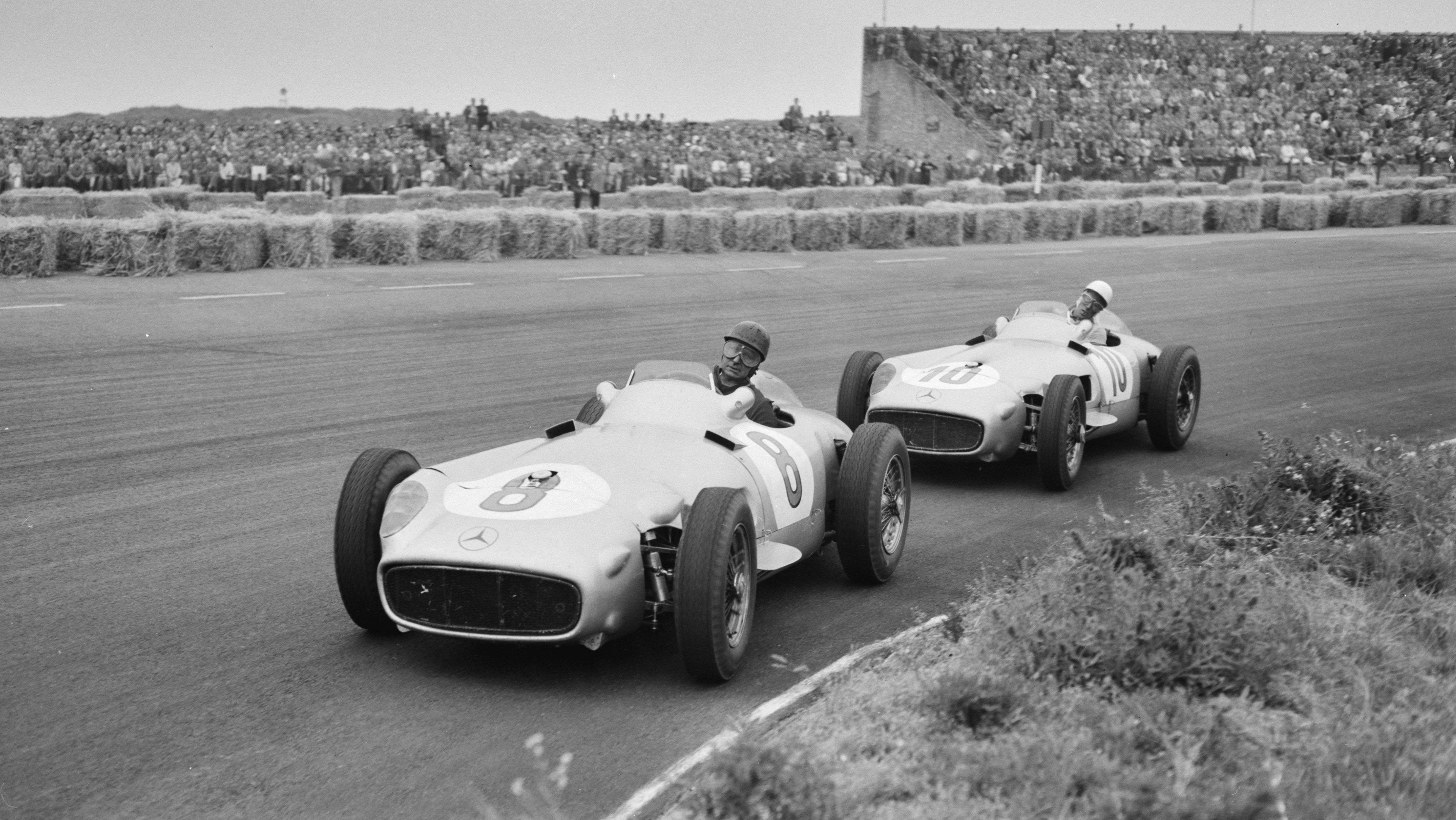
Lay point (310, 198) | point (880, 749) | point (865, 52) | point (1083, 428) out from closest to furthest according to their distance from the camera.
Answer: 1. point (880, 749)
2. point (1083, 428)
3. point (310, 198)
4. point (865, 52)

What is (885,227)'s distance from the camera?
25.6m

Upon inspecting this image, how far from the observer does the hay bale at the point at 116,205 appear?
844 inches

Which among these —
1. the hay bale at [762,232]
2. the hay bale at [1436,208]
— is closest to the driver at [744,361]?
the hay bale at [762,232]

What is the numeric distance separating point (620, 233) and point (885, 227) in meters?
5.71

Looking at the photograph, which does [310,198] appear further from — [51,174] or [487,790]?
[487,790]

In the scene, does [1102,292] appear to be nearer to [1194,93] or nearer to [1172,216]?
[1172,216]

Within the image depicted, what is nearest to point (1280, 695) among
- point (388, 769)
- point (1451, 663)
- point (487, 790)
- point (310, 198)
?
point (1451, 663)

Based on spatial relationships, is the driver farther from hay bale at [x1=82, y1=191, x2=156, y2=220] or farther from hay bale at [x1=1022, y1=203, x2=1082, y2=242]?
hay bale at [x1=1022, y1=203, x2=1082, y2=242]

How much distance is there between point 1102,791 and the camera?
333 centimetres

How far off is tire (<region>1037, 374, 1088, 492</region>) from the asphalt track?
161 millimetres

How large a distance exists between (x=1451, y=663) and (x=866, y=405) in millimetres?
4738

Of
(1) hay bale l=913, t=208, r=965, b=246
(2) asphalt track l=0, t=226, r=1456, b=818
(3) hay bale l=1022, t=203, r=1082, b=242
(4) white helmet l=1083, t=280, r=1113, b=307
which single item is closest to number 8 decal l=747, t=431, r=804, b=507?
(2) asphalt track l=0, t=226, r=1456, b=818

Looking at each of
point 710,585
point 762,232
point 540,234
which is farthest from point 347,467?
point 762,232

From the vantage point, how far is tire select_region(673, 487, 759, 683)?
15.4ft
